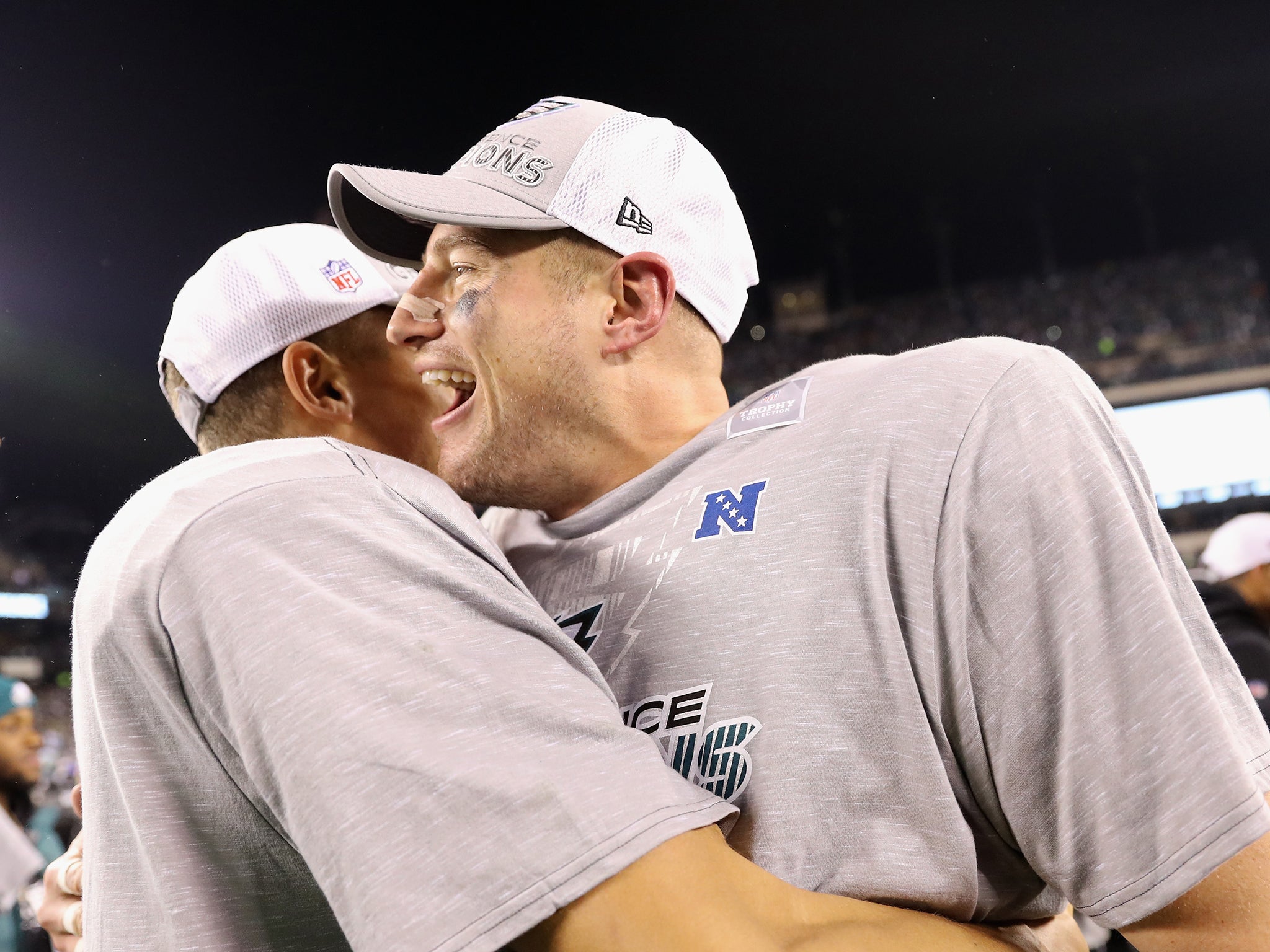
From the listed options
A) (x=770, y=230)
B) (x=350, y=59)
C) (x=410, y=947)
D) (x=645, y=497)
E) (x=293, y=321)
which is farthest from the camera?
(x=770, y=230)

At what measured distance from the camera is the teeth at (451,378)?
117 centimetres

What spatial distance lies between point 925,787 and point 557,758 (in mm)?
298

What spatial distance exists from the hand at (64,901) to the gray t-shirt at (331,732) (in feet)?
1.50

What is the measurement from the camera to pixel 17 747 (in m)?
2.36

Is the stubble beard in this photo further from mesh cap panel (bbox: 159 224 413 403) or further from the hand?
the hand

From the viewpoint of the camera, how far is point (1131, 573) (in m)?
0.75

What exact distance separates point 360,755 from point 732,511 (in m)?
0.40

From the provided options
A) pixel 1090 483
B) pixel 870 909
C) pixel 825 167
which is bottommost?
pixel 870 909

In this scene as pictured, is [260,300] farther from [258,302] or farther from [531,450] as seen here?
[531,450]

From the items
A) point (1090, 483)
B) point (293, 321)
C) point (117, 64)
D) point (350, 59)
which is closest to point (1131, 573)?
point (1090, 483)

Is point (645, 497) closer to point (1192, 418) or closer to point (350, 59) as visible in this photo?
point (350, 59)

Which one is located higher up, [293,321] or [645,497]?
[293,321]

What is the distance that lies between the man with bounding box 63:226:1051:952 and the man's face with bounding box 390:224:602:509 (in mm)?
272

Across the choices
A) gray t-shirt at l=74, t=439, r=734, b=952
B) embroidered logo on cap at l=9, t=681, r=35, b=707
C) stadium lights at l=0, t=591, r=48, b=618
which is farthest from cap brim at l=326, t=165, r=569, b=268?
embroidered logo on cap at l=9, t=681, r=35, b=707
